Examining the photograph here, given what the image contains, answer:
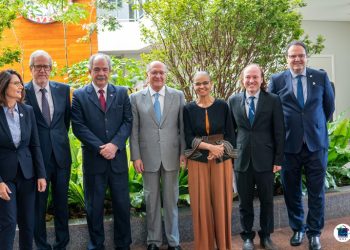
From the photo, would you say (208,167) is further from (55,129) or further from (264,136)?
(55,129)

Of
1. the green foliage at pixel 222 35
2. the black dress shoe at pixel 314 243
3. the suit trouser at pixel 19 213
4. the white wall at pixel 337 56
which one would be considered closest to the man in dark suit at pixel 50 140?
the suit trouser at pixel 19 213

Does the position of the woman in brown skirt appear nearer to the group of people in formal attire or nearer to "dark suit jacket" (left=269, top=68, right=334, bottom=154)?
the group of people in formal attire

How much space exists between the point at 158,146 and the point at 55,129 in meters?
0.88

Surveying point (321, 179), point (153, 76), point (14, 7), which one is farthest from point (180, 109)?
point (14, 7)

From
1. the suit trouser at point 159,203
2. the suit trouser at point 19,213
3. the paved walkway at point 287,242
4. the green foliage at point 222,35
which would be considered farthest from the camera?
the green foliage at point 222,35

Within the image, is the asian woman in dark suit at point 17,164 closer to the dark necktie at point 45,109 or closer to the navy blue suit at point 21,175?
the navy blue suit at point 21,175

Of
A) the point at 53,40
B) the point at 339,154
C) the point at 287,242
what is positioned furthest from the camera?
the point at 53,40

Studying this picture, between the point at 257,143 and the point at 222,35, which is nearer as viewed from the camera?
the point at 257,143

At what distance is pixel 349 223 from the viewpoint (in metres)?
4.60

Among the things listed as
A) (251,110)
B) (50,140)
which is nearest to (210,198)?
(251,110)

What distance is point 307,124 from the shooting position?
3.84 m

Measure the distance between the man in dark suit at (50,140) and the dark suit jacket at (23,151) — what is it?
221 millimetres

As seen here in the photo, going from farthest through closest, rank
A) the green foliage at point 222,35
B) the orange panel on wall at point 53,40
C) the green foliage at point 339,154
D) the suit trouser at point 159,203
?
the orange panel on wall at point 53,40
the green foliage at point 222,35
the green foliage at point 339,154
the suit trouser at point 159,203

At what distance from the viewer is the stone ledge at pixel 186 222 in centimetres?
394
